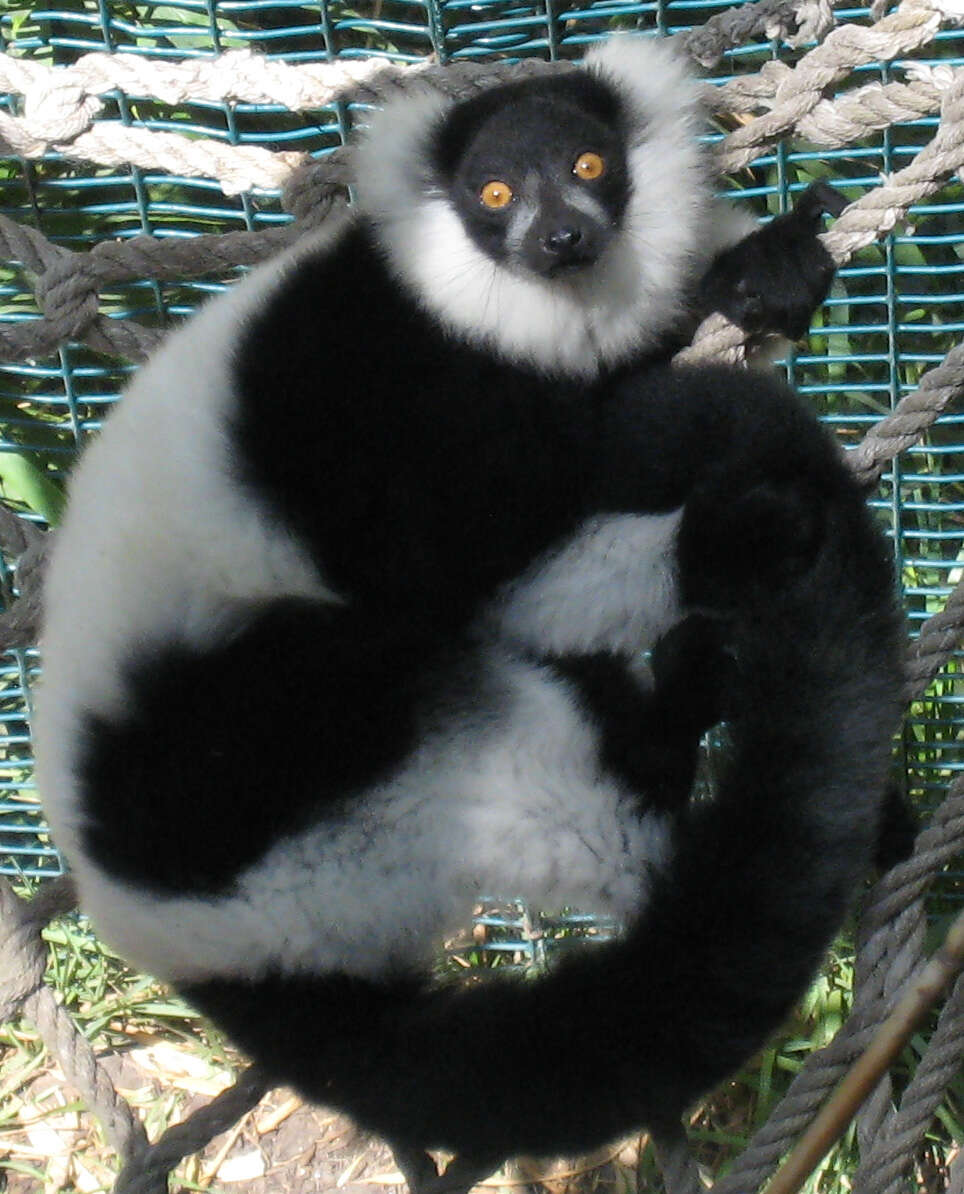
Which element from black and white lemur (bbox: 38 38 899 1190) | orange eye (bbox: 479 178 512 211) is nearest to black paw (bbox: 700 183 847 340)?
black and white lemur (bbox: 38 38 899 1190)

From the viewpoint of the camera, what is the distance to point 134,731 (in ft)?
6.38

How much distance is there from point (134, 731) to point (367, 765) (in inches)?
13.5

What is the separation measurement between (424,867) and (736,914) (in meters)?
0.53

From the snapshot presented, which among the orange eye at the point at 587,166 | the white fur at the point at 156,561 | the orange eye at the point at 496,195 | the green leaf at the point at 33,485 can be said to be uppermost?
the orange eye at the point at 587,166

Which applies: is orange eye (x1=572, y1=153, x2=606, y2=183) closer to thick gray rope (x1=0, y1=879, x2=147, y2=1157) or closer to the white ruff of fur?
the white ruff of fur

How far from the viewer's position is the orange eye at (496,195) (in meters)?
2.17

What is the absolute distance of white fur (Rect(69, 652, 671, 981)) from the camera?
1.86 m

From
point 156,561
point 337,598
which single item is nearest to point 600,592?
point 337,598

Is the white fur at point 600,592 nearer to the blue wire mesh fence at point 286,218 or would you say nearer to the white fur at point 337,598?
the white fur at point 337,598

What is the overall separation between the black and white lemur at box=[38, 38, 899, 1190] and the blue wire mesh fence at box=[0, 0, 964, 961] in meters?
0.92

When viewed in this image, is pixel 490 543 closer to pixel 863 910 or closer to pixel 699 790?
pixel 699 790

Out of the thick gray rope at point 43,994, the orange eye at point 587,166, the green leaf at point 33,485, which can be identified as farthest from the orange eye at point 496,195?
the green leaf at point 33,485

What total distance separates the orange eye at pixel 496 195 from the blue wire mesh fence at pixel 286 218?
0.87m

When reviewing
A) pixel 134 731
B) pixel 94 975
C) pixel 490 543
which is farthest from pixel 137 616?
pixel 94 975
